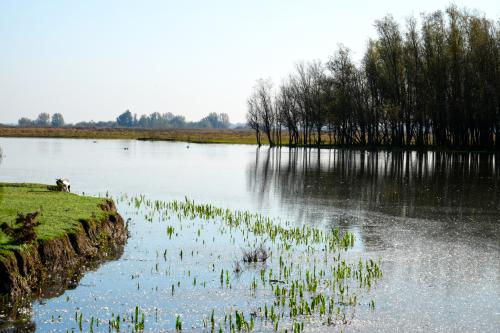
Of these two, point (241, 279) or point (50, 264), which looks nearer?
point (50, 264)

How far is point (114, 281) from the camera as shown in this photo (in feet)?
55.3

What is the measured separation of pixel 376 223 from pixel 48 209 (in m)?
14.1

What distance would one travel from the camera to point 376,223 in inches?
1088

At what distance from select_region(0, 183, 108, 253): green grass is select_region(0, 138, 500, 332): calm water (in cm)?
190

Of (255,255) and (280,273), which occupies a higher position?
(255,255)

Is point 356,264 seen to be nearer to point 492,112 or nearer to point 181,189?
point 181,189

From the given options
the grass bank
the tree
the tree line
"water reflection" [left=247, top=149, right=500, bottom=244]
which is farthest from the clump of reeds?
the tree

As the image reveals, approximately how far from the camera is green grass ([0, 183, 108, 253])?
18547mm

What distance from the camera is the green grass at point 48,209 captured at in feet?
60.8

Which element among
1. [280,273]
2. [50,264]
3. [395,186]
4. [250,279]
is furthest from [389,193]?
[50,264]

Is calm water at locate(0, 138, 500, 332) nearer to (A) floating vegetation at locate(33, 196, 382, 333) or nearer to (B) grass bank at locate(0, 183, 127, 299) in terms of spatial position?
(A) floating vegetation at locate(33, 196, 382, 333)

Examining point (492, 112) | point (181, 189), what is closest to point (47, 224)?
point (181, 189)

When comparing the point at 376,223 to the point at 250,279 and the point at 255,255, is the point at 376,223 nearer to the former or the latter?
the point at 255,255

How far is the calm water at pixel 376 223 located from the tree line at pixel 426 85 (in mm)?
30587
